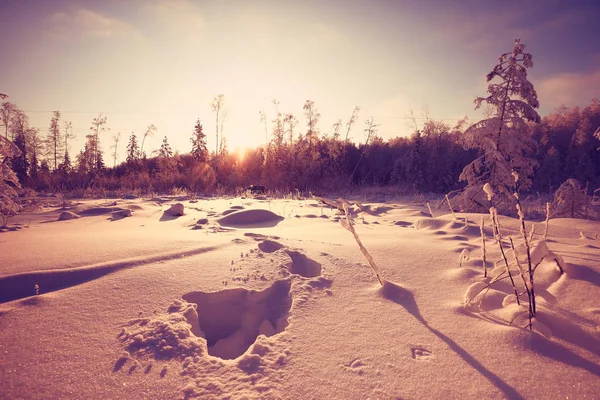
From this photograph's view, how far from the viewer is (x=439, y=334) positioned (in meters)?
1.28

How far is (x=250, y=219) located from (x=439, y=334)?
291cm

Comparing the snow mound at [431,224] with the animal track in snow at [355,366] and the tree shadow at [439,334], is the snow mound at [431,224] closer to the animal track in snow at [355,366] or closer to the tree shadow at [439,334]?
the tree shadow at [439,334]

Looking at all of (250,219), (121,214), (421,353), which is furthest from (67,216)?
(421,353)

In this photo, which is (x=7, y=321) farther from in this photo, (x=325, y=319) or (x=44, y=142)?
(x=44, y=142)

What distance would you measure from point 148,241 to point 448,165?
14.7 meters

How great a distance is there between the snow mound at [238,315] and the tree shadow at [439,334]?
1.89ft

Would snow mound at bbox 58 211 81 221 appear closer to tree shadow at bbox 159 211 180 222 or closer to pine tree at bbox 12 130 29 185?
tree shadow at bbox 159 211 180 222

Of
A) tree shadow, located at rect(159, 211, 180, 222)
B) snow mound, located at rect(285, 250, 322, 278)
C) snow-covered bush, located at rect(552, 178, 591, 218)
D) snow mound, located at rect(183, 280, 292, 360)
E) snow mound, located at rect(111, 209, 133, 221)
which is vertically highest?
snow-covered bush, located at rect(552, 178, 591, 218)

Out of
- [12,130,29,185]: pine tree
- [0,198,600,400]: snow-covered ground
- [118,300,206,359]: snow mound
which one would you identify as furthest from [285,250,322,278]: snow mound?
[12,130,29,185]: pine tree

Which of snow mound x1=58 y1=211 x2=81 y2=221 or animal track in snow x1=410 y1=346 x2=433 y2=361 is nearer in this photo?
animal track in snow x1=410 y1=346 x2=433 y2=361

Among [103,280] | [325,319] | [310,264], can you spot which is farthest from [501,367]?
[103,280]

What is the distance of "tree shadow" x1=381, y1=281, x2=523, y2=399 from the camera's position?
99 cm

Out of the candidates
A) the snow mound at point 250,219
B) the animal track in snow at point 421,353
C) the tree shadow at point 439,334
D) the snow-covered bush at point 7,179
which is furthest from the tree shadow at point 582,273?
the snow-covered bush at point 7,179

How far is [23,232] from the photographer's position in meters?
2.86
